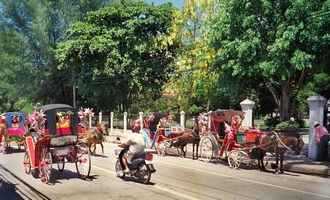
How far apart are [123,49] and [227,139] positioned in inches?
1003

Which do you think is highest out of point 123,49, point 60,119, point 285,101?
point 123,49

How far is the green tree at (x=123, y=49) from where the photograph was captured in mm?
43562

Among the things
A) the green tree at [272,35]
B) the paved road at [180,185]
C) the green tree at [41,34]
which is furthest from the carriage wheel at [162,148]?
the green tree at [41,34]

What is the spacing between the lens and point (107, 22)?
149 ft

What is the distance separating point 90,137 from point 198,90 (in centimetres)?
1930

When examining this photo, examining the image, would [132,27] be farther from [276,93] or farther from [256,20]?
[256,20]

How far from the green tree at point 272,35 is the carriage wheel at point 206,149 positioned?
206 inches

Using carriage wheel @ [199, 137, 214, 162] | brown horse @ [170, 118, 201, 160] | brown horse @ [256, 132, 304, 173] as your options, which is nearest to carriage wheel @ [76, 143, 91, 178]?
brown horse @ [256, 132, 304, 173]

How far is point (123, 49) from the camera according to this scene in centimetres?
4441

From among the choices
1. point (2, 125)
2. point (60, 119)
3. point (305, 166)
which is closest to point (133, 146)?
point (60, 119)

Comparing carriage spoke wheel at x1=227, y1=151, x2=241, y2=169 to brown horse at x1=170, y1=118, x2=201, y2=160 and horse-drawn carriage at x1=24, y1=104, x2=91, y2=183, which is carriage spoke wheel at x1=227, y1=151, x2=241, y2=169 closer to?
brown horse at x1=170, y1=118, x2=201, y2=160

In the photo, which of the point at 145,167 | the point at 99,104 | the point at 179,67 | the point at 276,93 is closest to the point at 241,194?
the point at 145,167

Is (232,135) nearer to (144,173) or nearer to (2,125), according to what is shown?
(144,173)

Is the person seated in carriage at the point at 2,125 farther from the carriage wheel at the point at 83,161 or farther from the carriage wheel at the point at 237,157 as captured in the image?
the carriage wheel at the point at 237,157
